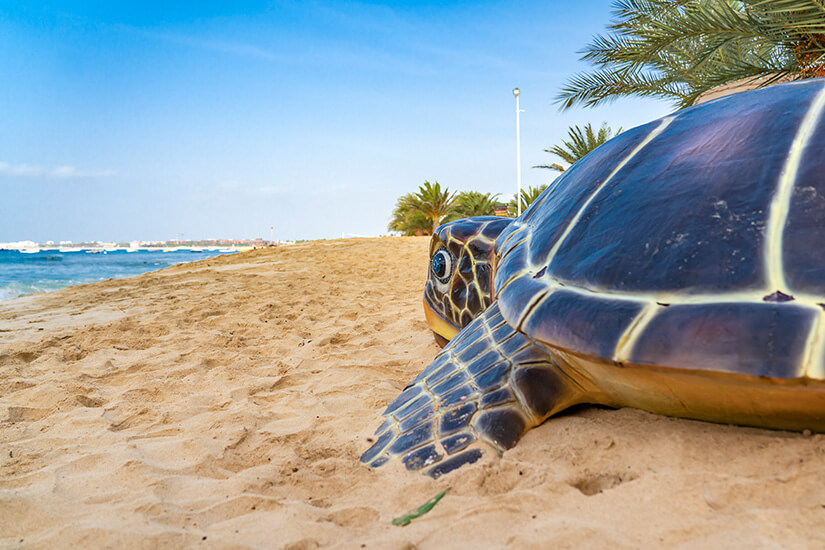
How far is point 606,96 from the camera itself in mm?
7605

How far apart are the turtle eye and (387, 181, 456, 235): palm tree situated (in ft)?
54.7

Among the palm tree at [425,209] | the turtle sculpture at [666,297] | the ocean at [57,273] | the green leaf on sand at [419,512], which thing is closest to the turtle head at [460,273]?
the turtle sculpture at [666,297]

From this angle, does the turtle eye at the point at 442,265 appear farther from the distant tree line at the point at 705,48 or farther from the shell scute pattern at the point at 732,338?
the distant tree line at the point at 705,48

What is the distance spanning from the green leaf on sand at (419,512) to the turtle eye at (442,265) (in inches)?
55.8

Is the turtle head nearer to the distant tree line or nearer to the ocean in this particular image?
the distant tree line

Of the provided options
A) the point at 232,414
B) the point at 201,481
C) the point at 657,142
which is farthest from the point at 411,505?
the point at 657,142

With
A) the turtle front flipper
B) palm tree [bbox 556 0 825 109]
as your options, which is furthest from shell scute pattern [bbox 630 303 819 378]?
palm tree [bbox 556 0 825 109]

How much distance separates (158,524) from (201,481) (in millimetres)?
Result: 225

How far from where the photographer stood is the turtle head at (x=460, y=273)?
212 centimetres

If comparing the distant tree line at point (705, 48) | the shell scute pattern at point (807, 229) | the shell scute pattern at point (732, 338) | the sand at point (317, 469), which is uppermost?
the distant tree line at point (705, 48)

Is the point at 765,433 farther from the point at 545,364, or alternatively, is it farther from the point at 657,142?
Answer: the point at 657,142

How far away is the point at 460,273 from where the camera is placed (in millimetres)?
2248

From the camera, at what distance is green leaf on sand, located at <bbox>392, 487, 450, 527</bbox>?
93 cm

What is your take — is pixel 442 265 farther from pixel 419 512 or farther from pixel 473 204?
pixel 473 204
